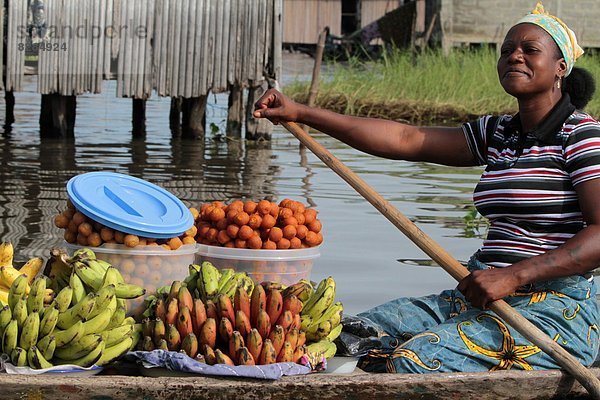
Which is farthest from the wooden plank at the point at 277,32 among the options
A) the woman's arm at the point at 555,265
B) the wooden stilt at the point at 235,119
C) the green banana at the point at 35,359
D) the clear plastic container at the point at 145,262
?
the green banana at the point at 35,359

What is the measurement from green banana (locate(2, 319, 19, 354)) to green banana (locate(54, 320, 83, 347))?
12cm

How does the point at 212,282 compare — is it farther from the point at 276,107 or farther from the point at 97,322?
the point at 276,107

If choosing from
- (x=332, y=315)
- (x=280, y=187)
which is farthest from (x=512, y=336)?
(x=280, y=187)

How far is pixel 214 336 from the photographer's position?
353cm

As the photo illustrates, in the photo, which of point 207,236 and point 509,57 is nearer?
point 509,57

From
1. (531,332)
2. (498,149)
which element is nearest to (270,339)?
(531,332)

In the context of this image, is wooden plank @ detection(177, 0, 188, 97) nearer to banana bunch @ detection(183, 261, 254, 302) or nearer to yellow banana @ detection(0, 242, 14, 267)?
yellow banana @ detection(0, 242, 14, 267)

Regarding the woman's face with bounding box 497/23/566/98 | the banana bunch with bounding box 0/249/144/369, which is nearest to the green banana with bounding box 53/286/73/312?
the banana bunch with bounding box 0/249/144/369

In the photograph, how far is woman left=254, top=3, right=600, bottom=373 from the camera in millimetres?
3590

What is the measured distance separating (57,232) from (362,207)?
2493mm

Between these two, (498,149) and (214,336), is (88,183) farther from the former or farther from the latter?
(498,149)

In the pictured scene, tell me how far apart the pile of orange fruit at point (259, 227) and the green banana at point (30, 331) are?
152 cm

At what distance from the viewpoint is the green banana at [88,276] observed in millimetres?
3754

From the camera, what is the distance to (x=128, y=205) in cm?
446
